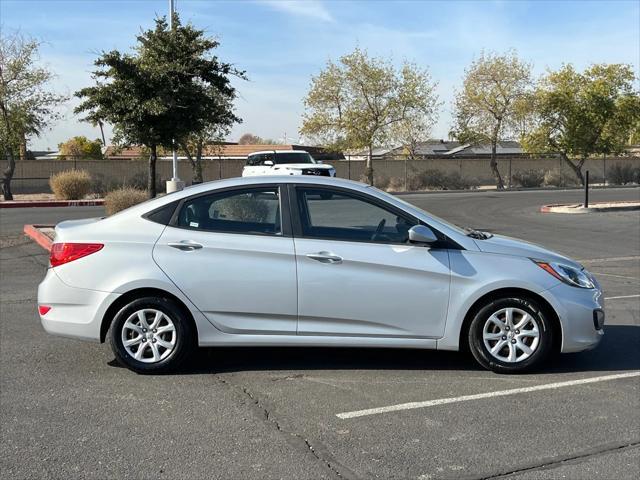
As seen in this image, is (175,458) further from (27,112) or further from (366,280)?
(27,112)

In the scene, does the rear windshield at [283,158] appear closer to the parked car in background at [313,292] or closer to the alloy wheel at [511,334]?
the parked car in background at [313,292]

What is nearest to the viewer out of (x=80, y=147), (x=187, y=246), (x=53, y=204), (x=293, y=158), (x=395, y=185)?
(x=187, y=246)

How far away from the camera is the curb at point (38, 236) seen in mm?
13548

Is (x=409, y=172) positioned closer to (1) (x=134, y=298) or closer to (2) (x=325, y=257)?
(2) (x=325, y=257)

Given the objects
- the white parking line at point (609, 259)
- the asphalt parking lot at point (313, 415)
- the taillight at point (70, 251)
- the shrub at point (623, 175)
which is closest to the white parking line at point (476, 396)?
the asphalt parking lot at point (313, 415)

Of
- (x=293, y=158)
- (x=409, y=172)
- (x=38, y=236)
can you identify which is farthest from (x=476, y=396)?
(x=409, y=172)

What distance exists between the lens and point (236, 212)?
5863mm

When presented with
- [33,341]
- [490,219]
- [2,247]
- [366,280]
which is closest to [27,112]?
[2,247]

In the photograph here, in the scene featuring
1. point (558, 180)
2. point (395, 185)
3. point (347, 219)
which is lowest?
point (347, 219)

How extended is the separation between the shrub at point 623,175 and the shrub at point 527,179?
599 cm

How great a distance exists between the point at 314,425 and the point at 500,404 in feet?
4.65

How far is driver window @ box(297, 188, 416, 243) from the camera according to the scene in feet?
18.6

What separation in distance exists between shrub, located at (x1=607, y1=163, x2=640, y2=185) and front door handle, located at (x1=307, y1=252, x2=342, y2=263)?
4886 cm

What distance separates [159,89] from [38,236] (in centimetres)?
413
